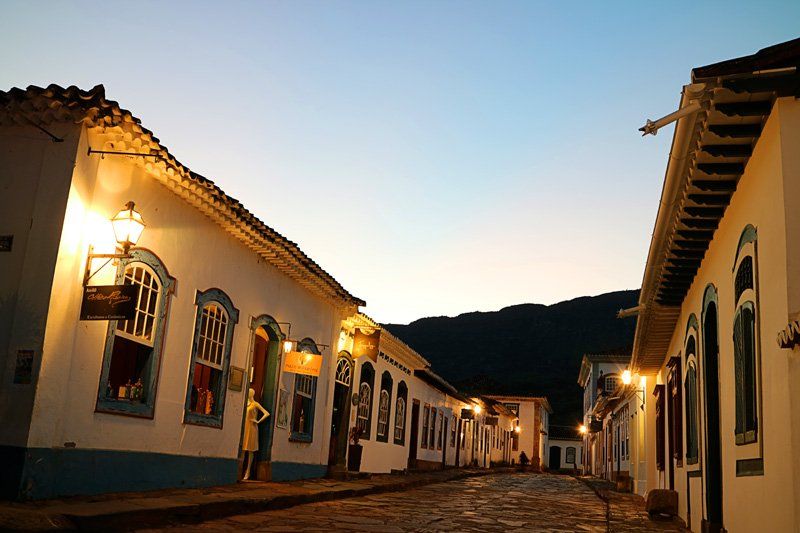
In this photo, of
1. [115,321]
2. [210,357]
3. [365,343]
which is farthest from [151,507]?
[365,343]

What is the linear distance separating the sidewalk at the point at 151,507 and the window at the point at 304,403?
2520 millimetres

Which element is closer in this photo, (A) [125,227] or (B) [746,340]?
(B) [746,340]

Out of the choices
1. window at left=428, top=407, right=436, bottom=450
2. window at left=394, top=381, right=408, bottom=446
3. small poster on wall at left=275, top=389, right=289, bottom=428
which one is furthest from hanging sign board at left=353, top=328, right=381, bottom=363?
window at left=428, top=407, right=436, bottom=450

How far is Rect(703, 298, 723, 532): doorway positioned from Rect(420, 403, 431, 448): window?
20.2m

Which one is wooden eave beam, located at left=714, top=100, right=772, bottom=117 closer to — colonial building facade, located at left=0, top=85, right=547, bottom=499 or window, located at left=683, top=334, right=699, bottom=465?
window, located at left=683, top=334, right=699, bottom=465

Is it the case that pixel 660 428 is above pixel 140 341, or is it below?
below

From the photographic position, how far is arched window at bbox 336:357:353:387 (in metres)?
19.0

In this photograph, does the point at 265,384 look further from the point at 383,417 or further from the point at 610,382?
the point at 610,382

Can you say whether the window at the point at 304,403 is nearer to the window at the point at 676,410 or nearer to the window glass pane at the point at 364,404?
the window glass pane at the point at 364,404

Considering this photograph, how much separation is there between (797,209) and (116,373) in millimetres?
8110

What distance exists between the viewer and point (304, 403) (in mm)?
16859

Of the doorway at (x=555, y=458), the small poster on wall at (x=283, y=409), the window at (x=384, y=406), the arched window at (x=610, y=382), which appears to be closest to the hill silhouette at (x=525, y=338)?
the doorway at (x=555, y=458)

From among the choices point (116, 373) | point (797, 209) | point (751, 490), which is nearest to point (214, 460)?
point (116, 373)

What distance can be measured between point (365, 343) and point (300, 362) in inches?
204
